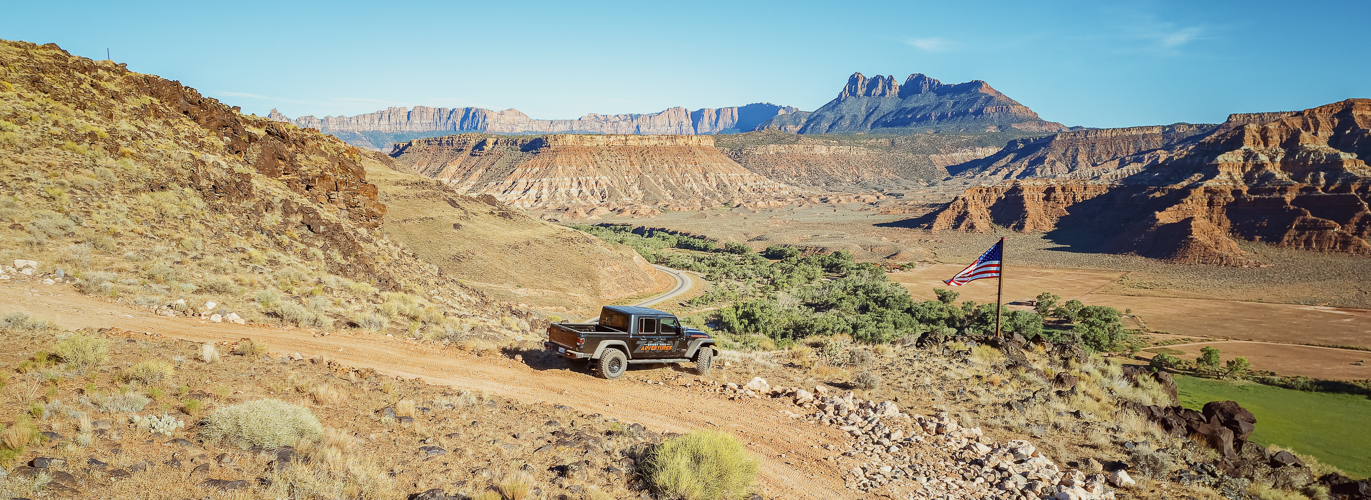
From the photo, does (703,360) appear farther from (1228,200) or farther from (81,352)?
(1228,200)

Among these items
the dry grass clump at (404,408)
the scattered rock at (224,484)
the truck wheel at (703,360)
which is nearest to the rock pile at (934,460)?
the truck wheel at (703,360)

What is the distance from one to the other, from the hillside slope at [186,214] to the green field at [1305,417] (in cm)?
2802

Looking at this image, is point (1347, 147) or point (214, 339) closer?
point (214, 339)

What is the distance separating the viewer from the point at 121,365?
9.38 meters

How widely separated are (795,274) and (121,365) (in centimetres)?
6315

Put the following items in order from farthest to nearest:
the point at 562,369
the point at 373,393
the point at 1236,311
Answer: the point at 1236,311
the point at 562,369
the point at 373,393

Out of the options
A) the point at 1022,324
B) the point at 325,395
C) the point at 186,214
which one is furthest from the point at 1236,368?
the point at 186,214

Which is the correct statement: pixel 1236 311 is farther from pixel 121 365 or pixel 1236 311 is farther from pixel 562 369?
pixel 121 365

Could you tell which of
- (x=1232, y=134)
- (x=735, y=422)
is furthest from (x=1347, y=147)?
(x=735, y=422)

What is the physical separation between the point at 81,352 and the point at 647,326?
8.94 metres

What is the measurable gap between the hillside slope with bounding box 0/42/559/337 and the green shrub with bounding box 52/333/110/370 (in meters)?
6.05

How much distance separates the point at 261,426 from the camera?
7.47m

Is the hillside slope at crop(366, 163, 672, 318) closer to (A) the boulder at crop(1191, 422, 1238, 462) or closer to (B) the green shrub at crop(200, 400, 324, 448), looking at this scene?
(A) the boulder at crop(1191, 422, 1238, 462)

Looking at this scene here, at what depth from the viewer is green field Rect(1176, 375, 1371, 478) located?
2259 centimetres
